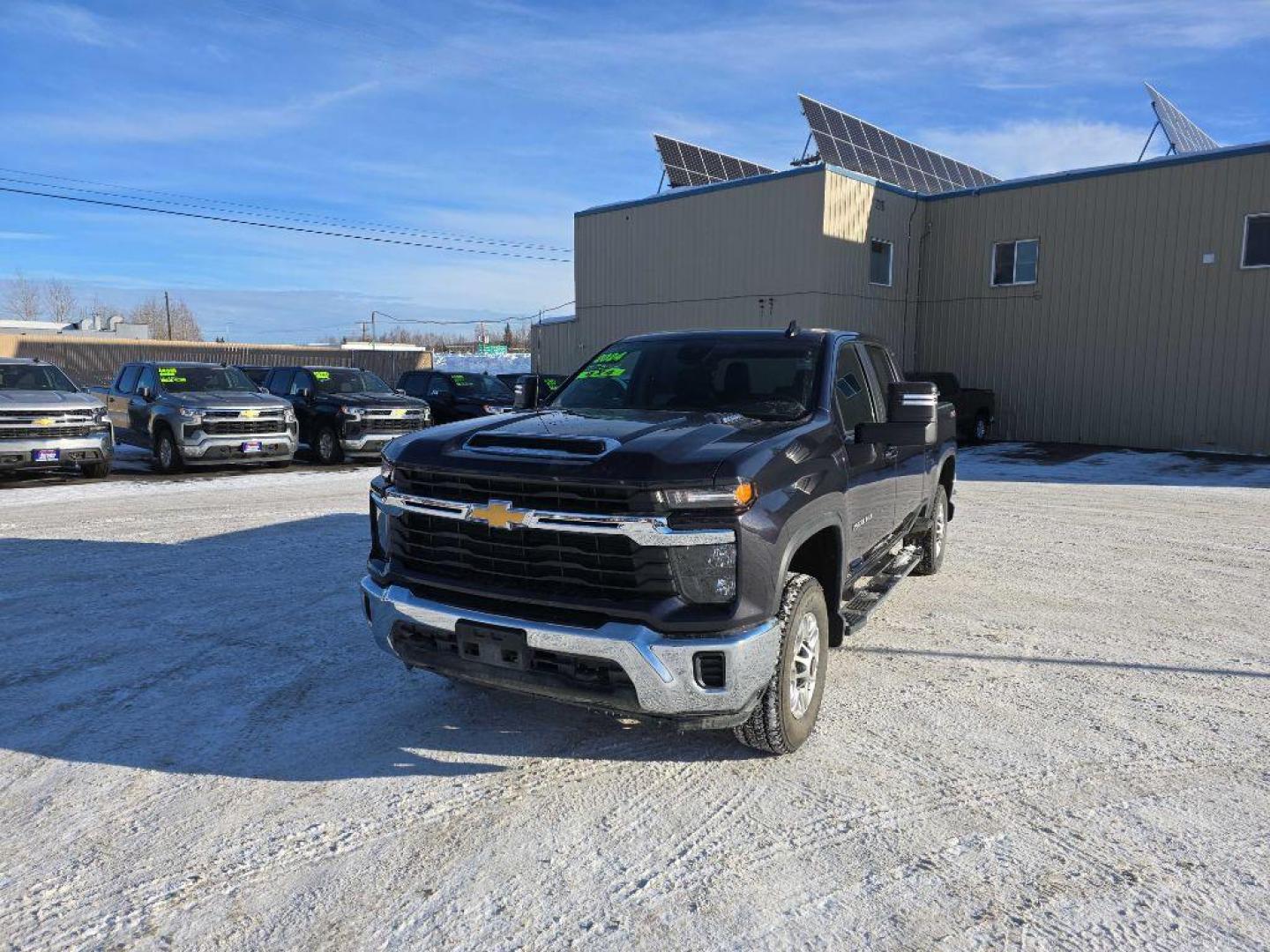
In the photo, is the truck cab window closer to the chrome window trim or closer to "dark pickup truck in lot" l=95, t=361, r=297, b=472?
"dark pickup truck in lot" l=95, t=361, r=297, b=472

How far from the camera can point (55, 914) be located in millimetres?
2656

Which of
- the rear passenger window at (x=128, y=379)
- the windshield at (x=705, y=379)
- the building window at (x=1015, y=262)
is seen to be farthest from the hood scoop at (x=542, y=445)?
the building window at (x=1015, y=262)

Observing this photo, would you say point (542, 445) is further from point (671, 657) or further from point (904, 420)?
point (904, 420)

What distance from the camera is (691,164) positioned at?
23.6 meters

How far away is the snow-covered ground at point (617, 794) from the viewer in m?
2.68

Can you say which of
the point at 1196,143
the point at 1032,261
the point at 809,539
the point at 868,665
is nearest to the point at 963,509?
the point at 868,665

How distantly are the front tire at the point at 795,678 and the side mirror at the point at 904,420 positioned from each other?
867 millimetres

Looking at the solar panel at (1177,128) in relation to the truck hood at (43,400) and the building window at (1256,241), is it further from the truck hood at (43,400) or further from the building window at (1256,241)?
the truck hood at (43,400)

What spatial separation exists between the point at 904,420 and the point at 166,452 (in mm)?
12340

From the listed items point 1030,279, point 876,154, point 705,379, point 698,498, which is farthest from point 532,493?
point 876,154

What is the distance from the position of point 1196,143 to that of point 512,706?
25.4m

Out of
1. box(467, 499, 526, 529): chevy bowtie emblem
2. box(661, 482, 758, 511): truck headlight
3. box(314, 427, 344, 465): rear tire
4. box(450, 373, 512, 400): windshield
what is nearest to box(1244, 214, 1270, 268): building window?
box(450, 373, 512, 400): windshield

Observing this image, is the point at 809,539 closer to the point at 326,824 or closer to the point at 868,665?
the point at 868,665

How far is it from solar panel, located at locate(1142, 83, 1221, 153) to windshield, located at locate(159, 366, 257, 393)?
21.2 m
